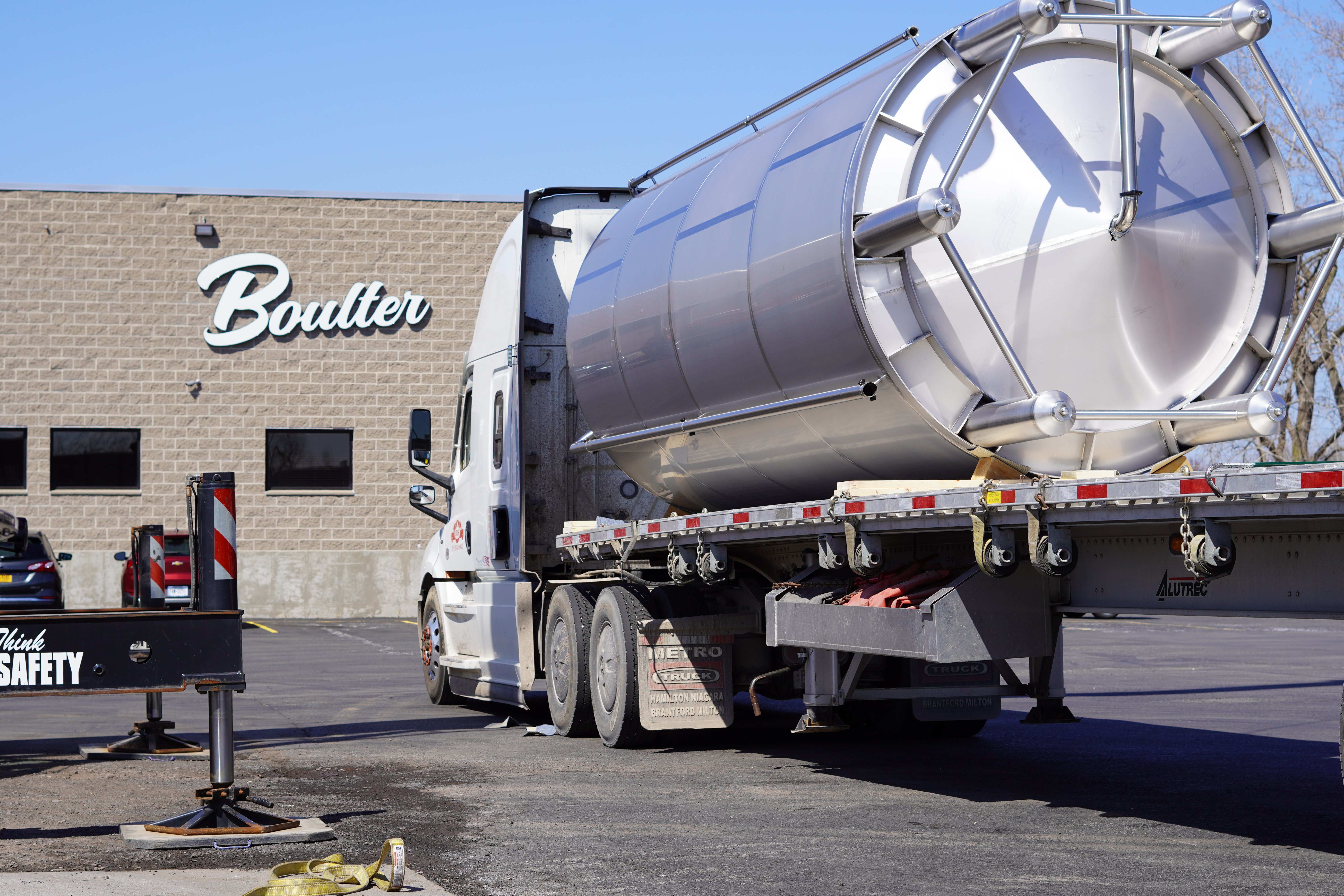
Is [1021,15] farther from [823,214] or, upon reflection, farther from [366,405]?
[366,405]

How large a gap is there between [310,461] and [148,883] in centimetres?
2462

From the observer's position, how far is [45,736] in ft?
38.5

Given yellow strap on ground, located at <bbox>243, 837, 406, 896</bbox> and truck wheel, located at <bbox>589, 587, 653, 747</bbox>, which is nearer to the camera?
yellow strap on ground, located at <bbox>243, 837, 406, 896</bbox>

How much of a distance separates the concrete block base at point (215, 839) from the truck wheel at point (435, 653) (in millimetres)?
6776

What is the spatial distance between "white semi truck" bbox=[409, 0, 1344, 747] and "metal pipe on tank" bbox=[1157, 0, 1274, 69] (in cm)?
1

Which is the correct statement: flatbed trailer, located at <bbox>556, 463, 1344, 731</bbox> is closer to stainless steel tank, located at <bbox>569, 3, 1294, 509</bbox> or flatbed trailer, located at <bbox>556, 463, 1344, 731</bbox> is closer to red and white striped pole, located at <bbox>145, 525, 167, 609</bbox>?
stainless steel tank, located at <bbox>569, 3, 1294, 509</bbox>

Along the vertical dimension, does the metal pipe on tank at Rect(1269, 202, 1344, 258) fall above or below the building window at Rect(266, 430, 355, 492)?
below

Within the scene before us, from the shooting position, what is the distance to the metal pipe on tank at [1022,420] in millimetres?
6973

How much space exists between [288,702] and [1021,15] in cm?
992

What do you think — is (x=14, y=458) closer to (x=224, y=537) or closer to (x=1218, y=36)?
(x=224, y=537)

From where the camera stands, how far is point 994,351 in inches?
293

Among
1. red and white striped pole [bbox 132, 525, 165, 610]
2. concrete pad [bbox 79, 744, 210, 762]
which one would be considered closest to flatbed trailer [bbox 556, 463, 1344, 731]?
concrete pad [bbox 79, 744, 210, 762]

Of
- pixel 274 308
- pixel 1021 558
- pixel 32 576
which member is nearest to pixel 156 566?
pixel 32 576

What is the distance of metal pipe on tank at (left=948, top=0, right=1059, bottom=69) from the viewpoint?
694 cm
